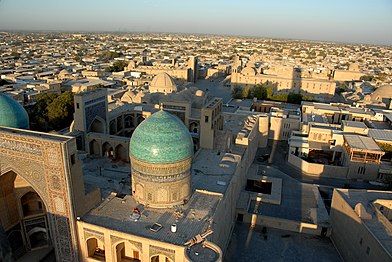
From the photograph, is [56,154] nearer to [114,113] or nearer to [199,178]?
[199,178]

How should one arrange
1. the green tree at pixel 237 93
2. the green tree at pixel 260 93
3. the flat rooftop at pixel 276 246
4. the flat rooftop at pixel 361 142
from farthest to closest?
the green tree at pixel 237 93
the green tree at pixel 260 93
the flat rooftop at pixel 361 142
the flat rooftop at pixel 276 246

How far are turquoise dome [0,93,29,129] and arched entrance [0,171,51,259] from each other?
2.31m

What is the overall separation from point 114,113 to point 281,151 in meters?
13.5

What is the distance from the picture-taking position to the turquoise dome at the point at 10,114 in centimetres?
1341

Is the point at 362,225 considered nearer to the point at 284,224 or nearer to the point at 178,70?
the point at 284,224

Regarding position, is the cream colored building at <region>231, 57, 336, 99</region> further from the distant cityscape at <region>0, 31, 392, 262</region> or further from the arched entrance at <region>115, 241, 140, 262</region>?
the arched entrance at <region>115, 241, 140, 262</region>

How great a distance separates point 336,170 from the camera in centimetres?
2139

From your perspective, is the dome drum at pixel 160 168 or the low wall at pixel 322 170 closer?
the dome drum at pixel 160 168

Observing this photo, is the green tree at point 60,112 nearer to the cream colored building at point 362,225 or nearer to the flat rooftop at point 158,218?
the flat rooftop at point 158,218

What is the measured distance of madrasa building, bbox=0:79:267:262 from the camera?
10.4 meters

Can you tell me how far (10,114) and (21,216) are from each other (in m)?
4.27

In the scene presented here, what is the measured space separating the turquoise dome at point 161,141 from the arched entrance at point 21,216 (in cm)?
493

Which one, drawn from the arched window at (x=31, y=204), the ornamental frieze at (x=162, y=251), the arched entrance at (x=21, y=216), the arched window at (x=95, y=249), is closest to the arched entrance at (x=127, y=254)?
the arched window at (x=95, y=249)

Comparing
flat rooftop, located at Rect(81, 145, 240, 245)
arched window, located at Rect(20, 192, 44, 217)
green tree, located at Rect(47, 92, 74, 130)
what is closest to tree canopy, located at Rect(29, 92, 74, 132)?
green tree, located at Rect(47, 92, 74, 130)
